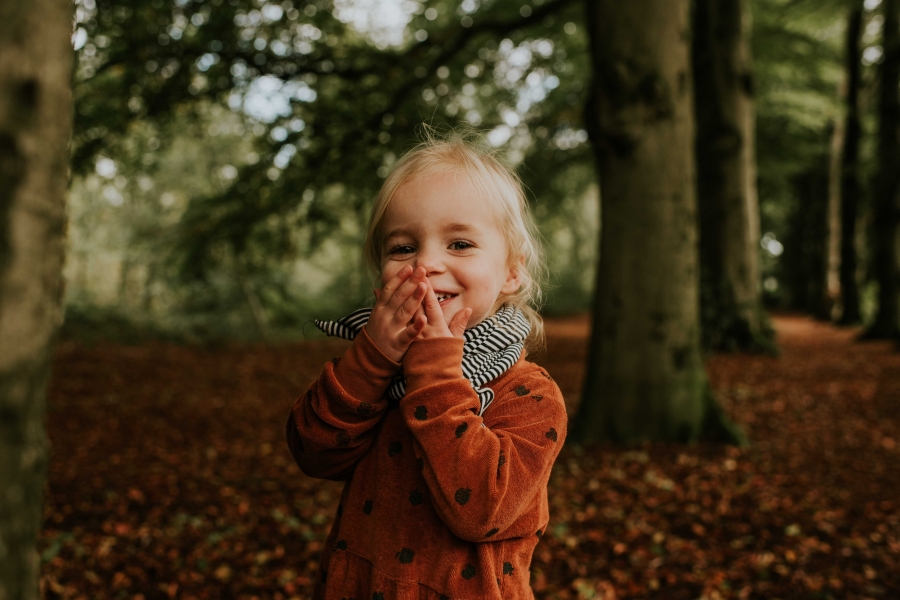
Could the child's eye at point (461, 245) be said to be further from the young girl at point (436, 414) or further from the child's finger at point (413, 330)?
the child's finger at point (413, 330)

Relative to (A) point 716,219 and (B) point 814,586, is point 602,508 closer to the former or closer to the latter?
(B) point 814,586

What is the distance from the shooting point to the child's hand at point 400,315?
1.36 metres

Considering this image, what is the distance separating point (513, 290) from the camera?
5.44 ft

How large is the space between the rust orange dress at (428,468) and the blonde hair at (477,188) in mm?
309

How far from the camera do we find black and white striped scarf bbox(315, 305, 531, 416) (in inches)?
56.9

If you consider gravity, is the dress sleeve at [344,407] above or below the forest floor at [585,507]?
above

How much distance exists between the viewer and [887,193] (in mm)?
12258

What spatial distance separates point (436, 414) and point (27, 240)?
0.80 meters

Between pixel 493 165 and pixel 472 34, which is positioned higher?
pixel 472 34

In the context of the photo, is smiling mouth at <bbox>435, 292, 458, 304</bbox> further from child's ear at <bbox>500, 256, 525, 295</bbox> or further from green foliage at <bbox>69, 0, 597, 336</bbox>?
green foliage at <bbox>69, 0, 597, 336</bbox>

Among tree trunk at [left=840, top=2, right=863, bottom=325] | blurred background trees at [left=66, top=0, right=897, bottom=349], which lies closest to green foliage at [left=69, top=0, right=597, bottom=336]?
blurred background trees at [left=66, top=0, right=897, bottom=349]

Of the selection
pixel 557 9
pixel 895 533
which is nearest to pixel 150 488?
pixel 895 533

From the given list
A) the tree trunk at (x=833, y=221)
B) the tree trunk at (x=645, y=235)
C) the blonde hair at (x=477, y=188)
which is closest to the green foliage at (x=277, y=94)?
the tree trunk at (x=645, y=235)

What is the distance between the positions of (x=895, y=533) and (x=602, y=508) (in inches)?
70.6
